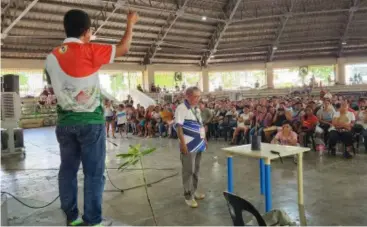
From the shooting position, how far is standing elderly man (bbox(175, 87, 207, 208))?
3.81 meters

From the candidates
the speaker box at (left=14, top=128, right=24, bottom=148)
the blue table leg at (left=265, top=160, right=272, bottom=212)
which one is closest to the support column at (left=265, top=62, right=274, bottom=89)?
the speaker box at (left=14, top=128, right=24, bottom=148)

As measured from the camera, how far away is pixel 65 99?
1.97m

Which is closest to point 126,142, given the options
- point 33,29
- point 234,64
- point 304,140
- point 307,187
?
point 304,140

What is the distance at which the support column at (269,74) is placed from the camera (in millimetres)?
20705

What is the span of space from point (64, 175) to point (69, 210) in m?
0.25

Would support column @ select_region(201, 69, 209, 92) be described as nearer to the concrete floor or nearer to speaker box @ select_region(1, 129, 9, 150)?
the concrete floor

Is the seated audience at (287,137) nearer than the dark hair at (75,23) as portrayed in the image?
No

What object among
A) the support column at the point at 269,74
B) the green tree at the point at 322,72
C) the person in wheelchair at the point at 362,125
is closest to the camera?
the person in wheelchair at the point at 362,125

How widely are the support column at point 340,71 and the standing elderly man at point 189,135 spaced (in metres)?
18.8

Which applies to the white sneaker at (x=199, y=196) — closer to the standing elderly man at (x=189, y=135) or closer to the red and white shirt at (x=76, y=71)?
the standing elderly man at (x=189, y=135)

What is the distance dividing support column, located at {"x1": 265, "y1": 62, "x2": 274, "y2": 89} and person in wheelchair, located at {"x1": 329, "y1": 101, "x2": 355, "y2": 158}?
14108 millimetres

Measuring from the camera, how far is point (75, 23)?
2008mm

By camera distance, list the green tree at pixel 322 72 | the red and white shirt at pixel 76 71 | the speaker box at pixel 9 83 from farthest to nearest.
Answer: the green tree at pixel 322 72 < the speaker box at pixel 9 83 < the red and white shirt at pixel 76 71

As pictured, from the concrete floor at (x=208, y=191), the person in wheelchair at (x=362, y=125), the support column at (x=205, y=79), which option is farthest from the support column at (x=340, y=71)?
the concrete floor at (x=208, y=191)
